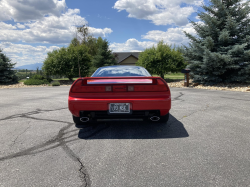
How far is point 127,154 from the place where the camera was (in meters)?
2.74

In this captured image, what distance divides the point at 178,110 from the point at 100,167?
385 cm

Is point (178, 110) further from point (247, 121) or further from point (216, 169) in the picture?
point (216, 169)

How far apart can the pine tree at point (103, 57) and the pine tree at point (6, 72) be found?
973 cm

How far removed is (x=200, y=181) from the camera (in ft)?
6.73

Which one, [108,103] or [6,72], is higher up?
[6,72]

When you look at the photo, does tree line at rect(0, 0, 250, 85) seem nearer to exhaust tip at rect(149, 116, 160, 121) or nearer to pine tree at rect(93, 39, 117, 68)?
exhaust tip at rect(149, 116, 160, 121)

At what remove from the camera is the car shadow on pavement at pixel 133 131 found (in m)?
3.47

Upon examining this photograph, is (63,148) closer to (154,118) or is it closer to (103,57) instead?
(154,118)

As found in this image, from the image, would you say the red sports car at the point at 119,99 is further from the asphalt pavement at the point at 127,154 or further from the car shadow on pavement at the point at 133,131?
the asphalt pavement at the point at 127,154

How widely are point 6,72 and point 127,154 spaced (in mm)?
20373

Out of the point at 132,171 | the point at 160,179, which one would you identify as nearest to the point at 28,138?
the point at 132,171

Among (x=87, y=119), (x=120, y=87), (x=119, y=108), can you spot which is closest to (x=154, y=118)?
(x=119, y=108)

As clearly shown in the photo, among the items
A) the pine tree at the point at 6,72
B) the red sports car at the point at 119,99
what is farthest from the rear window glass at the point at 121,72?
the pine tree at the point at 6,72

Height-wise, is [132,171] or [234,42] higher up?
[234,42]
